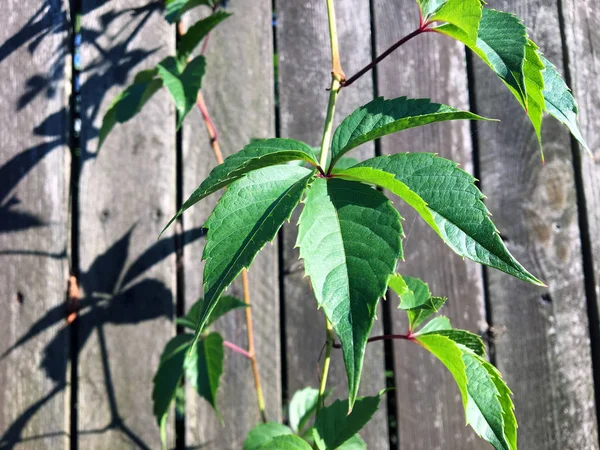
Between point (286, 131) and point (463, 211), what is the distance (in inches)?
33.7

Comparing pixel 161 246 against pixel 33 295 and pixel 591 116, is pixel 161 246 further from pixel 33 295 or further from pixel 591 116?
pixel 591 116

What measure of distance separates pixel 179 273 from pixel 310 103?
1.81 ft

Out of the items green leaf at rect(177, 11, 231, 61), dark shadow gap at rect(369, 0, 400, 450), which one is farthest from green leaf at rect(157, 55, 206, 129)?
dark shadow gap at rect(369, 0, 400, 450)

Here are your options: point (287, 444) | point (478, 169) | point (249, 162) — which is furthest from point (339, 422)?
point (478, 169)

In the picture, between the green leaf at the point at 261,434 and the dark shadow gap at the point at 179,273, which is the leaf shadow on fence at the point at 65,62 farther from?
the green leaf at the point at 261,434

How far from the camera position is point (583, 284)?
119 cm

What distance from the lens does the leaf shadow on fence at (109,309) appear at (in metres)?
1.20

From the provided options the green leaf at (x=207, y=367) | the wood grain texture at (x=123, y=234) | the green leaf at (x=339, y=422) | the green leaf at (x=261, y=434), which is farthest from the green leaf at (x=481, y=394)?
the wood grain texture at (x=123, y=234)

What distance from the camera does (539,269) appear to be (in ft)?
3.92

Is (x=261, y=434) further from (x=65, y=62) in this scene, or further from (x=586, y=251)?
(x=65, y=62)

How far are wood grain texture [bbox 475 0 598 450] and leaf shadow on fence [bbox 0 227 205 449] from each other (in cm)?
78

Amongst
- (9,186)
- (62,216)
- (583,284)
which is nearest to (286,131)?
(62,216)

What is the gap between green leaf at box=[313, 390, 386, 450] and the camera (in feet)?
2.16

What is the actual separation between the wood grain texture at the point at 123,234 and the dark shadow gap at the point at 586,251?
3.32 feet
